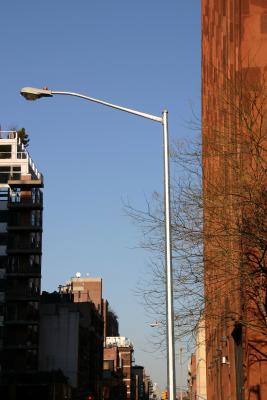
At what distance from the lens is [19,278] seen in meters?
97.7

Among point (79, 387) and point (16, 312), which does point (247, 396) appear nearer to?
point (16, 312)

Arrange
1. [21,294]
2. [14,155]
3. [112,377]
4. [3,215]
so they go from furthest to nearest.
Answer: [112,377] < [14,155] < [3,215] < [21,294]

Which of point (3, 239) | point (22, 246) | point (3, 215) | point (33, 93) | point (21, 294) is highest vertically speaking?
point (3, 215)

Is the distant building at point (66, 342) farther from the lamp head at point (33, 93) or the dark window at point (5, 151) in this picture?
the lamp head at point (33, 93)

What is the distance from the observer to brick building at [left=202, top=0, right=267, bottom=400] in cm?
1972

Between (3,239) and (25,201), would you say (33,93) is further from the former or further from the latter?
(25,201)

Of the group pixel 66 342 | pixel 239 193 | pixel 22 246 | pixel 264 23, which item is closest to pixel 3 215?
pixel 22 246

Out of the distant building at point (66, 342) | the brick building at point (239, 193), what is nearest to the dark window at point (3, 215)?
the distant building at point (66, 342)

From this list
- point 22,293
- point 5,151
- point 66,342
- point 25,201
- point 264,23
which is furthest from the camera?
point 5,151

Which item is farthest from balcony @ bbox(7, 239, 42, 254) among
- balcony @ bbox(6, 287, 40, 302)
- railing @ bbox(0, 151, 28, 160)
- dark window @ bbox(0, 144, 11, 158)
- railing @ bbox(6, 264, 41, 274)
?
dark window @ bbox(0, 144, 11, 158)

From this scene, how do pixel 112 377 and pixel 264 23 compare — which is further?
pixel 112 377

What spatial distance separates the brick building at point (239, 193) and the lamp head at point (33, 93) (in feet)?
18.2

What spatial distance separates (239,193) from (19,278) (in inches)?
3186

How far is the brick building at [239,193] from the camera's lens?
19.7 m
